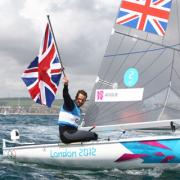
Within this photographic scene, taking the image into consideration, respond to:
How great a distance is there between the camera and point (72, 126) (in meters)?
9.62

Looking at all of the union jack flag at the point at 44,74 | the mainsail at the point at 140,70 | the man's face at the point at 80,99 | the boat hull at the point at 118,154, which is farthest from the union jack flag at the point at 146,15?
the boat hull at the point at 118,154

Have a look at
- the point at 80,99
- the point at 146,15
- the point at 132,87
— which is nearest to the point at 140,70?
the point at 132,87

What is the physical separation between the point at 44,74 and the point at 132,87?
2.12 meters

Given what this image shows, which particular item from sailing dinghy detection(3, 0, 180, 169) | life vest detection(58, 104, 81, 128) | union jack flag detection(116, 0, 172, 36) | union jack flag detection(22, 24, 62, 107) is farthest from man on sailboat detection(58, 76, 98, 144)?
union jack flag detection(116, 0, 172, 36)

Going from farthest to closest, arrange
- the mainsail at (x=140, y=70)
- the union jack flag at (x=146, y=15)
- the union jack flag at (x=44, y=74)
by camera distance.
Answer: the union jack flag at (x=44, y=74) → the union jack flag at (x=146, y=15) → the mainsail at (x=140, y=70)

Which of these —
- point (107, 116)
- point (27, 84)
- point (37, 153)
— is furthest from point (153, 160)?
point (27, 84)

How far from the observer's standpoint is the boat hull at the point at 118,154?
878 centimetres

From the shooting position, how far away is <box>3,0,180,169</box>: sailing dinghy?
924cm

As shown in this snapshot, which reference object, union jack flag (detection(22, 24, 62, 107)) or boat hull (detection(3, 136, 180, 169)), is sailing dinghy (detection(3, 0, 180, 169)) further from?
union jack flag (detection(22, 24, 62, 107))

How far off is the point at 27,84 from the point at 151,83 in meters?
2.94

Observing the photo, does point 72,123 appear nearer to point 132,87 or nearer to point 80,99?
point 80,99

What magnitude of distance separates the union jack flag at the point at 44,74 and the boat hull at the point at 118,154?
120 centimetres

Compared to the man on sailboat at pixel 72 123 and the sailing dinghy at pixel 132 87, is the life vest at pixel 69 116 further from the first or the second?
the sailing dinghy at pixel 132 87

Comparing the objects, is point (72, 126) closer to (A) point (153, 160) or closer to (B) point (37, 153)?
(B) point (37, 153)
